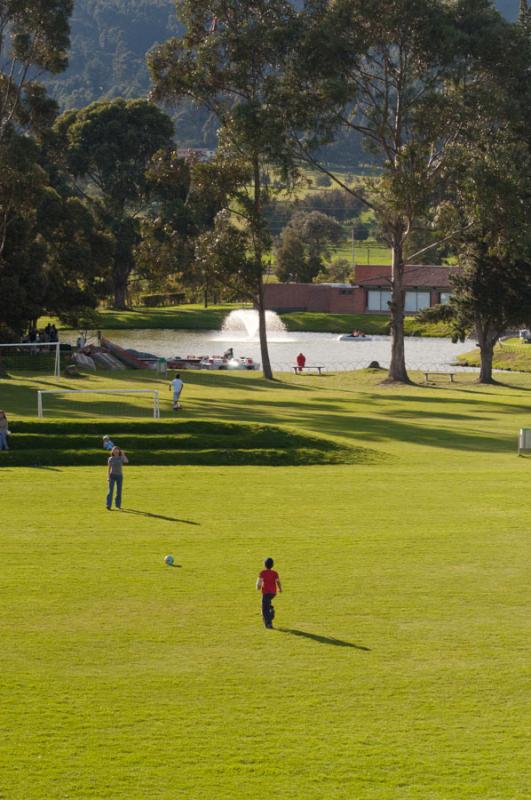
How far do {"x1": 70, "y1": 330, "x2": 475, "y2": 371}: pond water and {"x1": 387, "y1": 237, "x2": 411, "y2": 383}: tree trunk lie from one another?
19.8 m

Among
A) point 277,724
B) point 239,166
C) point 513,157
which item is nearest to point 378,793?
point 277,724

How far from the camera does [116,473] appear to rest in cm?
3462

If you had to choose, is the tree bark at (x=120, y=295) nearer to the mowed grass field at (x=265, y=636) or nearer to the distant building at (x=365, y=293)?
the distant building at (x=365, y=293)

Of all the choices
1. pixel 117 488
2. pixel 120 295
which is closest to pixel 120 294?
pixel 120 295

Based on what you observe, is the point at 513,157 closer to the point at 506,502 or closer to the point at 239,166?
the point at 239,166

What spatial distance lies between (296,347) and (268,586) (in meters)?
103

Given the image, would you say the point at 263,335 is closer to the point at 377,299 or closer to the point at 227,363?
the point at 227,363

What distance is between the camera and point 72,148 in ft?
478

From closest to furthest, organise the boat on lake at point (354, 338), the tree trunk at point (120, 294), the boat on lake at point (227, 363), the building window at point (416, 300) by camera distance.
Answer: the boat on lake at point (227, 363) → the boat on lake at point (354, 338) → the tree trunk at point (120, 294) → the building window at point (416, 300)

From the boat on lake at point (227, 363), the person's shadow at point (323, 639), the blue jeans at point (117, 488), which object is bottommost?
the person's shadow at point (323, 639)

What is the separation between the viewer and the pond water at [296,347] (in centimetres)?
10856

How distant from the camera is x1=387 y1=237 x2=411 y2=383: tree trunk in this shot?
78.1 metres

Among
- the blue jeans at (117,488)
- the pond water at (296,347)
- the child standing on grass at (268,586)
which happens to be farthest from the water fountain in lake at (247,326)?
the child standing on grass at (268,586)

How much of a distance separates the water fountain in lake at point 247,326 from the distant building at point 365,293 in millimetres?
5868
